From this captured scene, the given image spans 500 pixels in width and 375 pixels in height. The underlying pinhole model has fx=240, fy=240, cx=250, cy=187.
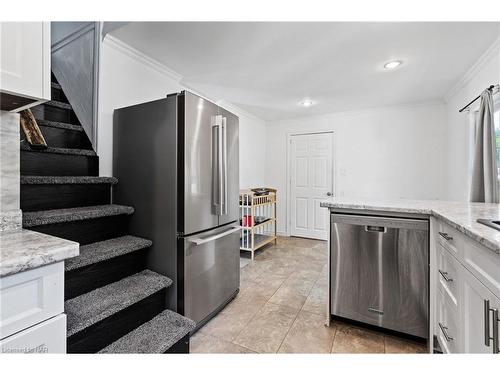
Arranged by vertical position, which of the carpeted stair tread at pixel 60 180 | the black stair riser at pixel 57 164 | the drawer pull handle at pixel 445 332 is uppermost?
the black stair riser at pixel 57 164

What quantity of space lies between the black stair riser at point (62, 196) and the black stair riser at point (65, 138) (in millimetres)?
477

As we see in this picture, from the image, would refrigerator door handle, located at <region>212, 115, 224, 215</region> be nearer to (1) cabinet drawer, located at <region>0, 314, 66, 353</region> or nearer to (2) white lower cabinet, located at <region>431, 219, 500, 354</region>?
(1) cabinet drawer, located at <region>0, 314, 66, 353</region>

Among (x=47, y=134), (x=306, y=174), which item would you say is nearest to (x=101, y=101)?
(x=47, y=134)

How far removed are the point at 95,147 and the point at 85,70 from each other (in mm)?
724

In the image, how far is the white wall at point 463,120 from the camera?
222cm

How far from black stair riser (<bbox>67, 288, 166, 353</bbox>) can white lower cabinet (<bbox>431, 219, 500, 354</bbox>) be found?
66.1 inches

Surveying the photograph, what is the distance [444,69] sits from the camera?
257 cm

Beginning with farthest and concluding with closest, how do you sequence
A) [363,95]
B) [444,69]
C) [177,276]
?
[363,95], [444,69], [177,276]

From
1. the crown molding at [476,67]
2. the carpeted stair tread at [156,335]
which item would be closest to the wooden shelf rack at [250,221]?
the carpeted stair tread at [156,335]

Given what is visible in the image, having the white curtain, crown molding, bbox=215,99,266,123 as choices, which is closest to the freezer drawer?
crown molding, bbox=215,99,266,123

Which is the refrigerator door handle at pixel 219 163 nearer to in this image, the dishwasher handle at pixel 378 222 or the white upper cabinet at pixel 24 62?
the dishwasher handle at pixel 378 222

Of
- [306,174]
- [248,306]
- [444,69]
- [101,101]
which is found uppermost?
[444,69]
